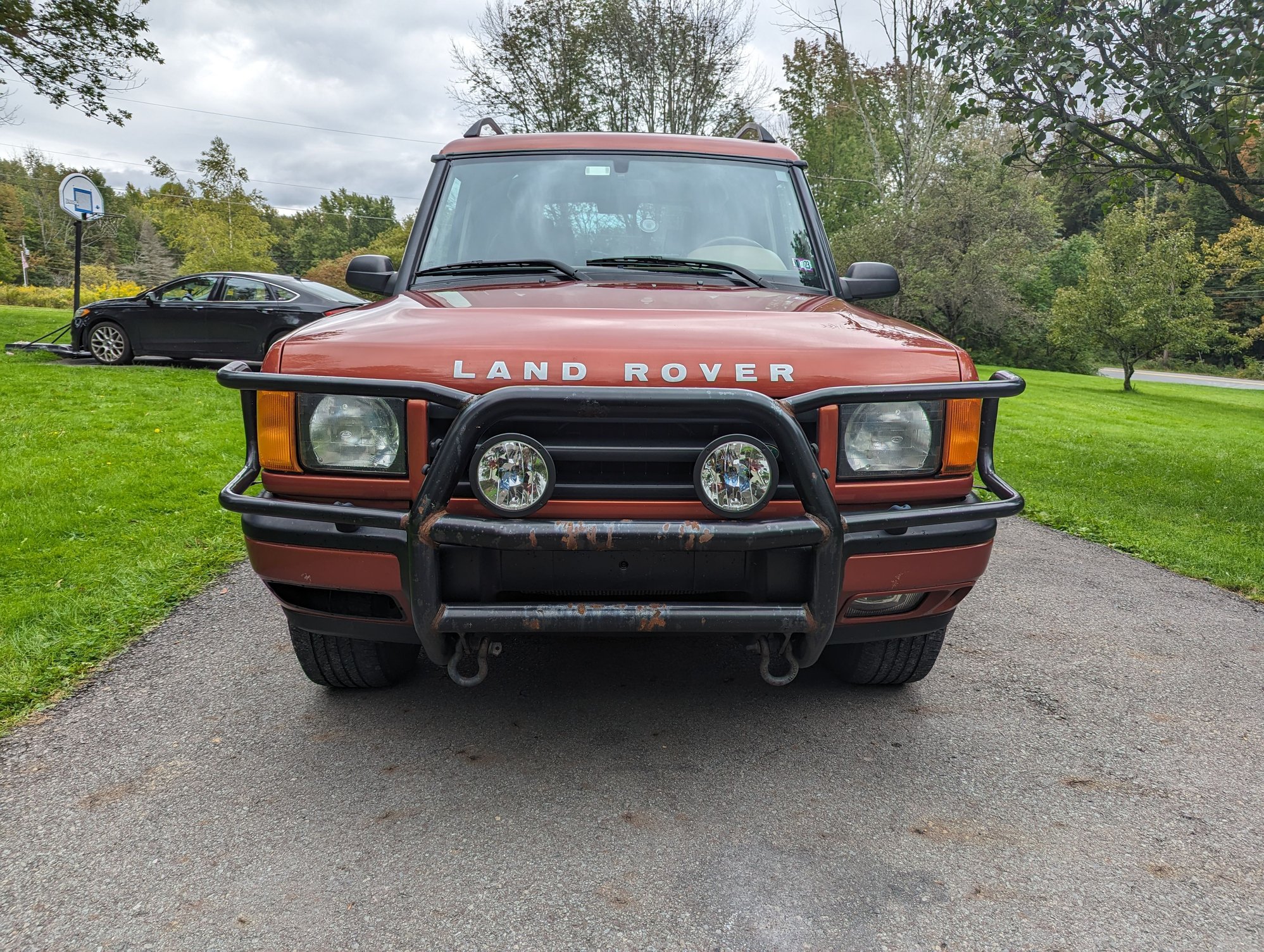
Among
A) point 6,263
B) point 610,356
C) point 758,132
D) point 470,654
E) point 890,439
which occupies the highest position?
point 6,263

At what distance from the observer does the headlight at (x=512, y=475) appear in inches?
81.6

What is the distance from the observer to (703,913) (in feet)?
6.45

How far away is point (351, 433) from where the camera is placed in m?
2.28

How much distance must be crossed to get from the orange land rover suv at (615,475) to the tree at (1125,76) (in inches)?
201

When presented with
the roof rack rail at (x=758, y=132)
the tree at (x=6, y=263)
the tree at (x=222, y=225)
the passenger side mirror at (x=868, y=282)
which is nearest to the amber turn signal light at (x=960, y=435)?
the passenger side mirror at (x=868, y=282)

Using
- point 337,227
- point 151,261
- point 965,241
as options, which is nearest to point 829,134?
point 965,241

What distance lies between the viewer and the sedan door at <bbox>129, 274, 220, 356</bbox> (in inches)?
474

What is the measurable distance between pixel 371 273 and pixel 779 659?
7.65ft

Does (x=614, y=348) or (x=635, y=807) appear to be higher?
(x=614, y=348)

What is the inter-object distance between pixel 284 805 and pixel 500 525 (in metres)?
1.09

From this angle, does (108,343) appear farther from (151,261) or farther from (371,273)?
(151,261)

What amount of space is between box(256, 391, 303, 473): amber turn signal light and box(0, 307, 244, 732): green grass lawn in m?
1.49

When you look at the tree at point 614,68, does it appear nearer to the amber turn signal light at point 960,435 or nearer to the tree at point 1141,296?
the tree at point 1141,296

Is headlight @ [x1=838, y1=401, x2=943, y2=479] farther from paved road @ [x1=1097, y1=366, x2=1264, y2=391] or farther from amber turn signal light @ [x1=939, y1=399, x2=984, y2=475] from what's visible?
paved road @ [x1=1097, y1=366, x2=1264, y2=391]
